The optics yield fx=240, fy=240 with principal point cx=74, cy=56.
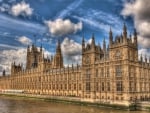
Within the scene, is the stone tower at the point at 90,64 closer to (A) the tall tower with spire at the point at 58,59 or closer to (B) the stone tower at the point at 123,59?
(B) the stone tower at the point at 123,59

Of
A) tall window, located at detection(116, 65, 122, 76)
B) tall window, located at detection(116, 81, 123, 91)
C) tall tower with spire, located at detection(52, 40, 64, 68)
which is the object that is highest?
tall tower with spire, located at detection(52, 40, 64, 68)

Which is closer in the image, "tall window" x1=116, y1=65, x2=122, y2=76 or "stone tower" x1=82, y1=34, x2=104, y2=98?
"tall window" x1=116, y1=65, x2=122, y2=76

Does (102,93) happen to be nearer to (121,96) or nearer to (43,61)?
(121,96)

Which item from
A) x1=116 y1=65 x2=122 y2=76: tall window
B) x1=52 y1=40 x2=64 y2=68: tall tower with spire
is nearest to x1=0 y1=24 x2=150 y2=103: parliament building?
x1=116 y1=65 x2=122 y2=76: tall window

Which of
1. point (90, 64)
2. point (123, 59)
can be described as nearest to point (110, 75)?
point (123, 59)

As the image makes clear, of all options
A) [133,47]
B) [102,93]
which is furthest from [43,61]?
[133,47]

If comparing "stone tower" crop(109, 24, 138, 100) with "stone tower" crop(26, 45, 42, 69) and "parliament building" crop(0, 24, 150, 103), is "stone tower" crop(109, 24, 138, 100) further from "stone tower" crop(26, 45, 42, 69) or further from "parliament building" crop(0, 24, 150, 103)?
"stone tower" crop(26, 45, 42, 69)

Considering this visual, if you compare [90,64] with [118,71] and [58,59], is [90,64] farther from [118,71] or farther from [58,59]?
[58,59]

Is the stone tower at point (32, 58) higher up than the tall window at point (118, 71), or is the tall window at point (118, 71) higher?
the stone tower at point (32, 58)

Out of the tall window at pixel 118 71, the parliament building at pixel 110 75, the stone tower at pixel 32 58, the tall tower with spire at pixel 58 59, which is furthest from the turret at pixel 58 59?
the tall window at pixel 118 71

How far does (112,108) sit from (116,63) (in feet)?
52.1

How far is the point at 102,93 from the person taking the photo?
91312mm

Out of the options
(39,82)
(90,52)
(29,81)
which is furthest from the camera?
(29,81)

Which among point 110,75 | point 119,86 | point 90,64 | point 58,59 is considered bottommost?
point 119,86
